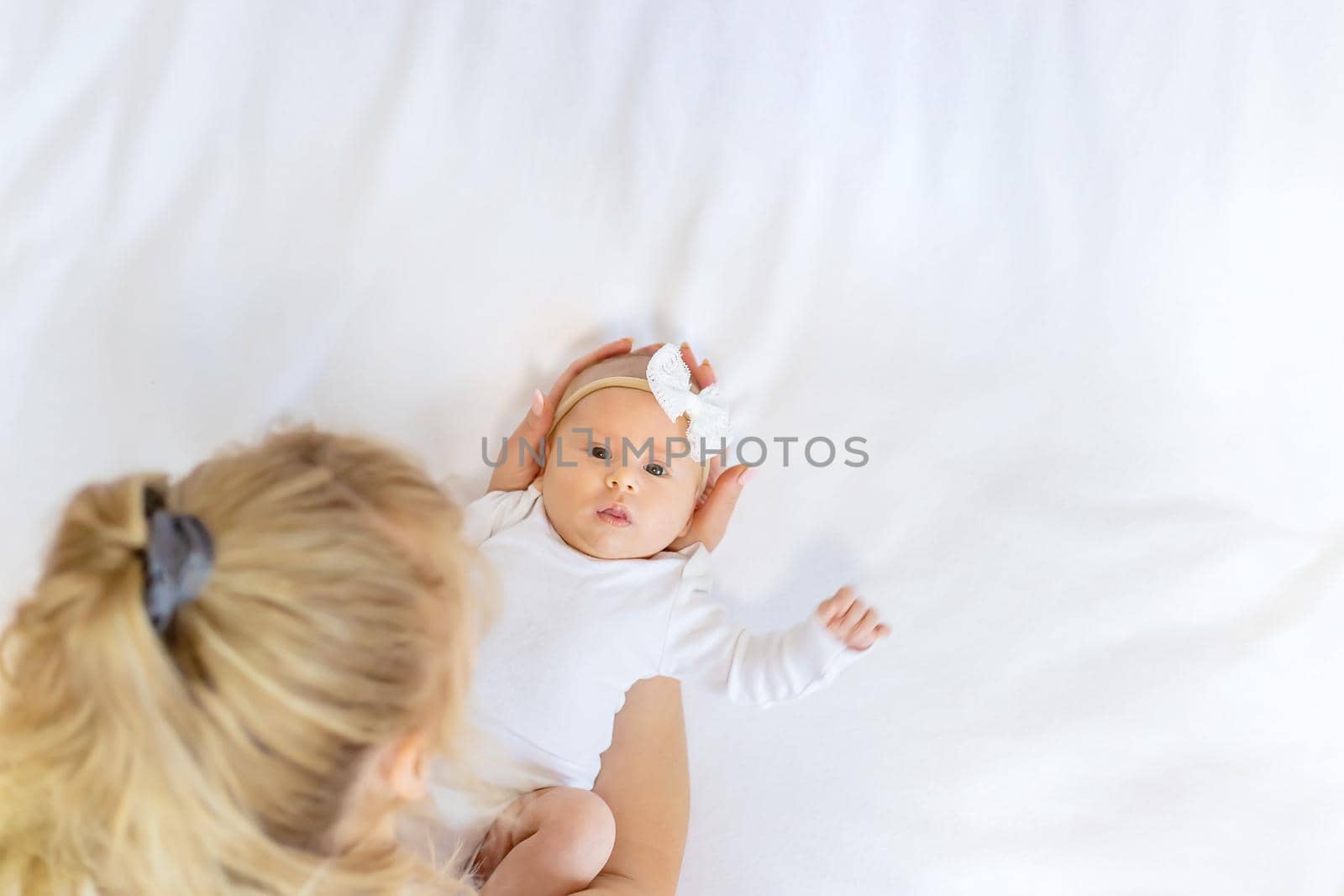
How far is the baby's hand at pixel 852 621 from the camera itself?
3.51ft

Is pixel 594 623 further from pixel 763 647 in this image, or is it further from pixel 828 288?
pixel 828 288

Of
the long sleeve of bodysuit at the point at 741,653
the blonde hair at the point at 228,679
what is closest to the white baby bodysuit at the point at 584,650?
the long sleeve of bodysuit at the point at 741,653

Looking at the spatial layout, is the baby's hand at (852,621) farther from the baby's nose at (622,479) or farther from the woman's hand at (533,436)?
the woman's hand at (533,436)

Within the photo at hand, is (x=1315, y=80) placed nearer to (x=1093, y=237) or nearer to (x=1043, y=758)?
(x=1093, y=237)

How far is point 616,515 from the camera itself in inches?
46.8

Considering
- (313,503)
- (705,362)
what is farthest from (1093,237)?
(313,503)

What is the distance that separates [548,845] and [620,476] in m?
0.40

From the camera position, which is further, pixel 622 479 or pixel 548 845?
pixel 622 479

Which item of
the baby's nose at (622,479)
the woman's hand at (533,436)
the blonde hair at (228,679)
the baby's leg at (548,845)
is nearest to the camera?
the blonde hair at (228,679)

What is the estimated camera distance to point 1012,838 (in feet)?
3.73

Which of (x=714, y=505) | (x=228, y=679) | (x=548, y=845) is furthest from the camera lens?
(x=714, y=505)

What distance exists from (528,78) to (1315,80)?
1.02 meters

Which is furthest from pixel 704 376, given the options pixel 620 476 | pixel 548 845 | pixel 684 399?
pixel 548 845

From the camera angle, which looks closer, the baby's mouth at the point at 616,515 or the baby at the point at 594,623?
the baby at the point at 594,623
